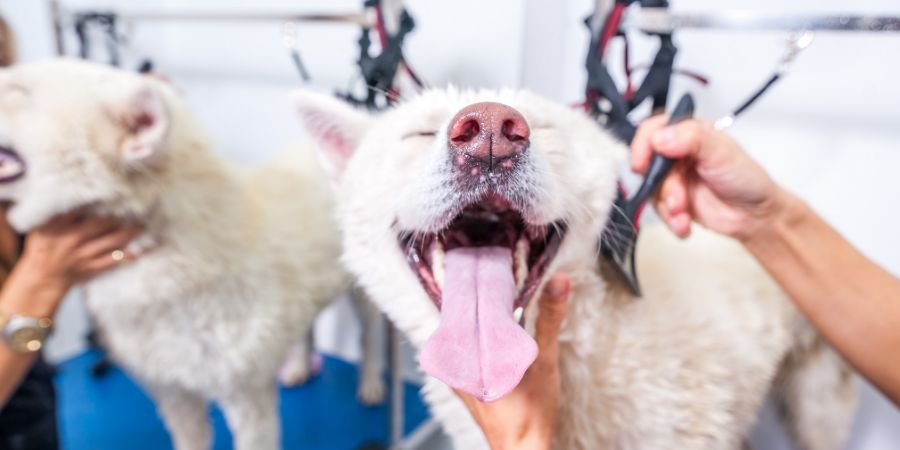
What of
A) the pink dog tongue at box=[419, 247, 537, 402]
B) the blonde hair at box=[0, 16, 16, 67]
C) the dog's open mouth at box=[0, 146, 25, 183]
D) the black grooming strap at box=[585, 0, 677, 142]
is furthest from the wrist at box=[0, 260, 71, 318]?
the black grooming strap at box=[585, 0, 677, 142]

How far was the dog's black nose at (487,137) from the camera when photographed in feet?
1.70

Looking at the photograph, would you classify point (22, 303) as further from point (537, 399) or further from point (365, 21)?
point (537, 399)

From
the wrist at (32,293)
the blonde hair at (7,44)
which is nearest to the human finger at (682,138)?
the wrist at (32,293)

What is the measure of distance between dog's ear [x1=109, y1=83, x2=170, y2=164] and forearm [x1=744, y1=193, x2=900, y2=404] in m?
1.02

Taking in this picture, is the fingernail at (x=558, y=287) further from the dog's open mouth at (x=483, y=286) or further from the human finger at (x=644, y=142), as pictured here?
the human finger at (x=644, y=142)

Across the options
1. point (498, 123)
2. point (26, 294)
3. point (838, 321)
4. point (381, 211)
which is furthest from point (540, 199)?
point (26, 294)

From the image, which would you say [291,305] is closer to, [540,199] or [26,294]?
[26,294]

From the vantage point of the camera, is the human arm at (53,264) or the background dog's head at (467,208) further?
the human arm at (53,264)

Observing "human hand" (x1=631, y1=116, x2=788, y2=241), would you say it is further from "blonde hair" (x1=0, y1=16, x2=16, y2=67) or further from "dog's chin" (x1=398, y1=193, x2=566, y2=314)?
"blonde hair" (x1=0, y1=16, x2=16, y2=67)

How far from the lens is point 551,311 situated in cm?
64

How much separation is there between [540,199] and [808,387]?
81 centimetres

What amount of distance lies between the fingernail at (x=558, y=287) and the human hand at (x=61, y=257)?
32.0 inches

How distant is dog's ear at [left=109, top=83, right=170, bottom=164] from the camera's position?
92cm

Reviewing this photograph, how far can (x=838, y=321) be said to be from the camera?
0.76m
